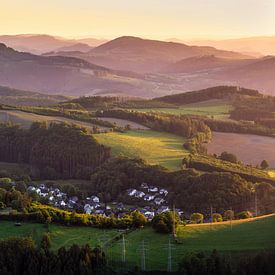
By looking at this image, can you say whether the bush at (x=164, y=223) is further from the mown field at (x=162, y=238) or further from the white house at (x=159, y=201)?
the white house at (x=159, y=201)

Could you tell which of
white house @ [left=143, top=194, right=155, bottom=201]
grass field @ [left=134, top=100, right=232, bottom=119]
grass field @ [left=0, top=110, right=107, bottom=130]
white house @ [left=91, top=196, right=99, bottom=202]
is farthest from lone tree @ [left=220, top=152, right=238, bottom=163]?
grass field @ [left=134, top=100, right=232, bottom=119]

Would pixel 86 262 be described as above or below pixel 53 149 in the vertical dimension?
above

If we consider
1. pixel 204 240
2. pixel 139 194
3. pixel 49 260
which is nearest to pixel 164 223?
pixel 204 240

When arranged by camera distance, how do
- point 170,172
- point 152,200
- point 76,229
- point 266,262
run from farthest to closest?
point 170,172 → point 152,200 → point 76,229 → point 266,262

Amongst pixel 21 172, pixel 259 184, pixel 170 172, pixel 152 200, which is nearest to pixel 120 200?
pixel 152 200

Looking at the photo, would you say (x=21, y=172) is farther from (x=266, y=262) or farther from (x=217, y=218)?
(x=266, y=262)

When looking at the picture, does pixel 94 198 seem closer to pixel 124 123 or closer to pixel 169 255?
pixel 169 255

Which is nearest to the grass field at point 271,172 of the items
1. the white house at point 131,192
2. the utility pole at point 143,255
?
the white house at point 131,192
